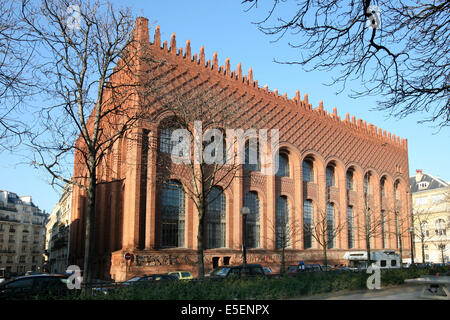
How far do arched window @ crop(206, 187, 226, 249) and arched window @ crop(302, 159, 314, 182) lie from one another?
10986 millimetres

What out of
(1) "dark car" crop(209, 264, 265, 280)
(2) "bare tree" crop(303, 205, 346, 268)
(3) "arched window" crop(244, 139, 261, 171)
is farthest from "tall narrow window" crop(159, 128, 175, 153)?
(2) "bare tree" crop(303, 205, 346, 268)

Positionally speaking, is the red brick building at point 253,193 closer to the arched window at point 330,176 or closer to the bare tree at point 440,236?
the arched window at point 330,176

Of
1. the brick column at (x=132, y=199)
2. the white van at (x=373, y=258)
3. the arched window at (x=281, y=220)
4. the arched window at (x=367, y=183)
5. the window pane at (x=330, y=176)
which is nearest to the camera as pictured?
the brick column at (x=132, y=199)

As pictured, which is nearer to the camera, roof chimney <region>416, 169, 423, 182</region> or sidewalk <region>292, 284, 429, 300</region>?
sidewalk <region>292, 284, 429, 300</region>

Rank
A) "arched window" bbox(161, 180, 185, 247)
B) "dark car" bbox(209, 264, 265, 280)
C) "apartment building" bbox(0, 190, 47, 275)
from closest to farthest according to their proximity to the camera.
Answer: "dark car" bbox(209, 264, 265, 280)
"arched window" bbox(161, 180, 185, 247)
"apartment building" bbox(0, 190, 47, 275)

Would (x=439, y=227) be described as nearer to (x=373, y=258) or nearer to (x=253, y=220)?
(x=373, y=258)

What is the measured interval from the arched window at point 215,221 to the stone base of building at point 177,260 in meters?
0.86

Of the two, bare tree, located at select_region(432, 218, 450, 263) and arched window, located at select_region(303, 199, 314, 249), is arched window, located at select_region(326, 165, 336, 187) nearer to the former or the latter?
arched window, located at select_region(303, 199, 314, 249)

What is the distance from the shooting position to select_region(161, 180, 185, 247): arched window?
2792 centimetres

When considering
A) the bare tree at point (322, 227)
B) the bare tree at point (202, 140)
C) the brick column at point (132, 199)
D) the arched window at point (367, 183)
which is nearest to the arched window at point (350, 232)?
the bare tree at point (322, 227)

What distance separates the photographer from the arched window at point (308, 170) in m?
39.3

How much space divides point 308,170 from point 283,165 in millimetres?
3991
